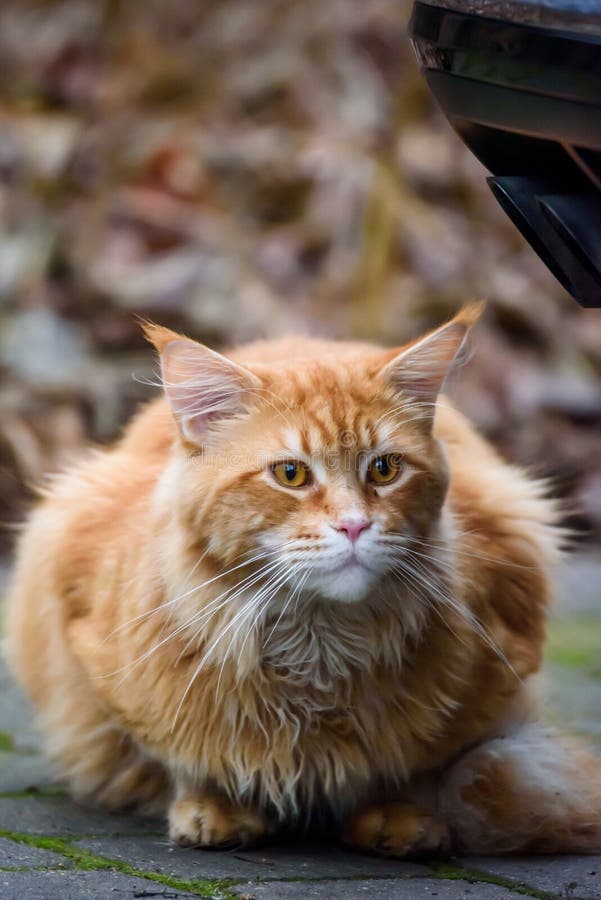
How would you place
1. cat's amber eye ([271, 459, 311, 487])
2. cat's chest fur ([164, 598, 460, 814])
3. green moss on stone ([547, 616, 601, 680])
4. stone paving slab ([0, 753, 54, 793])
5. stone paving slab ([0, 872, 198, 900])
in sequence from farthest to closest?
green moss on stone ([547, 616, 601, 680]), stone paving slab ([0, 753, 54, 793]), cat's chest fur ([164, 598, 460, 814]), cat's amber eye ([271, 459, 311, 487]), stone paving slab ([0, 872, 198, 900])

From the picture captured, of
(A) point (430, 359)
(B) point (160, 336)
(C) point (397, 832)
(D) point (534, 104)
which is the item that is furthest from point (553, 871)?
(D) point (534, 104)

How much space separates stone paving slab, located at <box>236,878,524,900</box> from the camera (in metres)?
2.31

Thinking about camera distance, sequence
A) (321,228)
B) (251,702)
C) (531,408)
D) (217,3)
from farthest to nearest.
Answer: (217,3) → (321,228) → (531,408) → (251,702)

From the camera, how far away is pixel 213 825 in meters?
2.64

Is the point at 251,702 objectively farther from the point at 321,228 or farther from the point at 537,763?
the point at 321,228

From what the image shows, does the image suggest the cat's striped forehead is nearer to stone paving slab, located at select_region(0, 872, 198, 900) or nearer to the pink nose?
the pink nose

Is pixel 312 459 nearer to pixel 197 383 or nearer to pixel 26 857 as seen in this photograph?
pixel 197 383

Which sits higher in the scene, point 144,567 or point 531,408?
point 531,408

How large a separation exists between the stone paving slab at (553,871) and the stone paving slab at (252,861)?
5.3 inches

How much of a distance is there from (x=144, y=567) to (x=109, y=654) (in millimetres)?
201

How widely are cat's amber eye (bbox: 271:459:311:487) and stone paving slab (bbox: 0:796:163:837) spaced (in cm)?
86

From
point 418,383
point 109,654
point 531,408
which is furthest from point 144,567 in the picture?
point 531,408

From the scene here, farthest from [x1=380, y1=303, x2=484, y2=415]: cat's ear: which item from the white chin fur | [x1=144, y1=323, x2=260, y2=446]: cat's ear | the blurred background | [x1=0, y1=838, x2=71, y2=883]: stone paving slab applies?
the blurred background

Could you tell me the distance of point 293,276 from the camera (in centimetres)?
707
